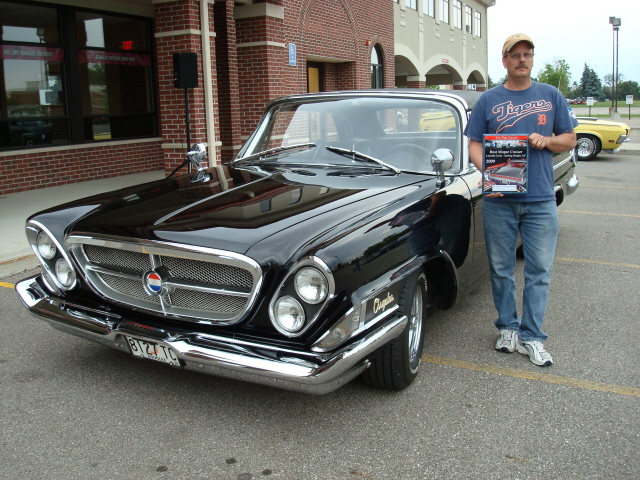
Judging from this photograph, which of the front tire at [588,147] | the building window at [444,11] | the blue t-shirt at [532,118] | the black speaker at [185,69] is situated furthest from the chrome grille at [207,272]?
the building window at [444,11]

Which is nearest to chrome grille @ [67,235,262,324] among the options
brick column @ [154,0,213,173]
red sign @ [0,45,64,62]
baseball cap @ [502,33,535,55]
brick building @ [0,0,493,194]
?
baseball cap @ [502,33,535,55]

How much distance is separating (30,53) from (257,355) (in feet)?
33.7

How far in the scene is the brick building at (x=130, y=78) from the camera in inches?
392

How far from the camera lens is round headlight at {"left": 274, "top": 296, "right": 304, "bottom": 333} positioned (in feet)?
9.16

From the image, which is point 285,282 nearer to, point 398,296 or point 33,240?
point 398,296

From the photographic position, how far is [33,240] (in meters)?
3.62

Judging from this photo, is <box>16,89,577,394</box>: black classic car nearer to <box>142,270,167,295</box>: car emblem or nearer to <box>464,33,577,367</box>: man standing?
<box>142,270,167,295</box>: car emblem

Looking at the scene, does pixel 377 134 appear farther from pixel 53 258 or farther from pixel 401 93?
pixel 53 258

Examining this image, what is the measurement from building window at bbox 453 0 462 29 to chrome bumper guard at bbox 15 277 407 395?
97.2 ft

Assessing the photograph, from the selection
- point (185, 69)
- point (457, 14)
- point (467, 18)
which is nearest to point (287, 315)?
point (185, 69)

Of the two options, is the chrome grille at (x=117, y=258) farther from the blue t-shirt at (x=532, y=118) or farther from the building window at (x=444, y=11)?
the building window at (x=444, y=11)

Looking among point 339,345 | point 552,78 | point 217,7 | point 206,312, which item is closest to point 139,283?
point 206,312

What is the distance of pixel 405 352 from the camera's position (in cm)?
328

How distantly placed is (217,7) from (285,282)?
33.6 ft
